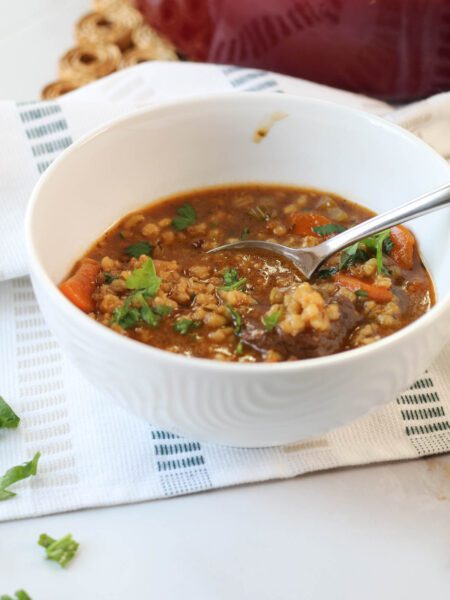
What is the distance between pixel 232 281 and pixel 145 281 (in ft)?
0.96

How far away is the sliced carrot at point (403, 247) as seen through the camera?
3.13 m

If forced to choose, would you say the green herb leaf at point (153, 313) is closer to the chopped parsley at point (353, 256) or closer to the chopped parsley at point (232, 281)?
the chopped parsley at point (232, 281)

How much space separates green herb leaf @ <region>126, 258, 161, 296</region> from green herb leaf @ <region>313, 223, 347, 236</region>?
676mm

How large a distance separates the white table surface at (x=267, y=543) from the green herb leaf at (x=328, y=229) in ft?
2.85

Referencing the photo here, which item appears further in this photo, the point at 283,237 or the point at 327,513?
the point at 283,237

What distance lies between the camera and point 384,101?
14.7 feet

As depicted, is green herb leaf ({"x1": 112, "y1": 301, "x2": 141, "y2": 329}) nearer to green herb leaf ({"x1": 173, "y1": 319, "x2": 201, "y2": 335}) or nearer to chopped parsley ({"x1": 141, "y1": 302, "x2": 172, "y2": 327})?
chopped parsley ({"x1": 141, "y1": 302, "x2": 172, "y2": 327})

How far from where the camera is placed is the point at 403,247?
10.4 feet

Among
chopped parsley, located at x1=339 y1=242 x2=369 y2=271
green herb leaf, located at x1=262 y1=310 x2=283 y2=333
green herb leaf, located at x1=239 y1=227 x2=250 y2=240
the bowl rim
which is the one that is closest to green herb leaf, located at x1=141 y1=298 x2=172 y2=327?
the bowl rim

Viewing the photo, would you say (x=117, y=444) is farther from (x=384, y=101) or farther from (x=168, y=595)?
(x=384, y=101)

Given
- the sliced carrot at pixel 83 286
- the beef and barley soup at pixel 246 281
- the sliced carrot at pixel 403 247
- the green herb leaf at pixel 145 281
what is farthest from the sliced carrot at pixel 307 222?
the sliced carrot at pixel 83 286

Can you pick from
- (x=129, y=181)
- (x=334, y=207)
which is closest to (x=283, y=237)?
(x=334, y=207)

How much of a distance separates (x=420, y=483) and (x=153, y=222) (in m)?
1.33

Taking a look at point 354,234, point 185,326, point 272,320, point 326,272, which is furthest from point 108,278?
point 354,234
